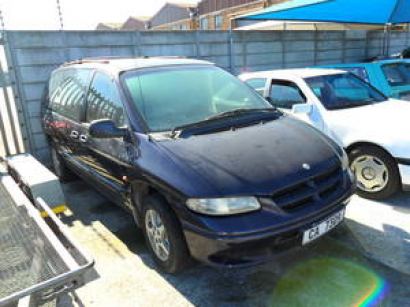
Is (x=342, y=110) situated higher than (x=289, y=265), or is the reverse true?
(x=342, y=110)

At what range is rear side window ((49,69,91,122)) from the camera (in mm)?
4039

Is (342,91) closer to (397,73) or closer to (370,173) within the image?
(370,173)

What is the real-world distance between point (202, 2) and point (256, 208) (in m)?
35.1

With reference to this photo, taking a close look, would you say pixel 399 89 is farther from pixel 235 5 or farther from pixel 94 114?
pixel 235 5

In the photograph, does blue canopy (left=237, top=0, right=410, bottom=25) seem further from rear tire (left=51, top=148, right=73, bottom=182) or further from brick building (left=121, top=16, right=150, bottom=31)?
brick building (left=121, top=16, right=150, bottom=31)

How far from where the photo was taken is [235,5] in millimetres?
30344

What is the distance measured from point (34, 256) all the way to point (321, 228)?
208cm

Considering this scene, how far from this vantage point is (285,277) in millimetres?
2826

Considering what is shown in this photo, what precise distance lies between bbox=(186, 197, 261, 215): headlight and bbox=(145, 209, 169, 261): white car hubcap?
52 centimetres

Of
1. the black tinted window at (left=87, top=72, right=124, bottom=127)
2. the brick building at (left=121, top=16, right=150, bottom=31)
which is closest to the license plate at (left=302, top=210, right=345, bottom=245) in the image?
the black tinted window at (left=87, top=72, right=124, bottom=127)

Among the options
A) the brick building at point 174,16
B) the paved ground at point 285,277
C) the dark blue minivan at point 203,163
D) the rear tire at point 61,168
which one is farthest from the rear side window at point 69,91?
the brick building at point 174,16

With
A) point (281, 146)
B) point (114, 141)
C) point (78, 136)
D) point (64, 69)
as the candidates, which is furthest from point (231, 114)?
point (64, 69)

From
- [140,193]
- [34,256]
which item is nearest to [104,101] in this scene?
[140,193]

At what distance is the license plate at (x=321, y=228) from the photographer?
8.25 feet
